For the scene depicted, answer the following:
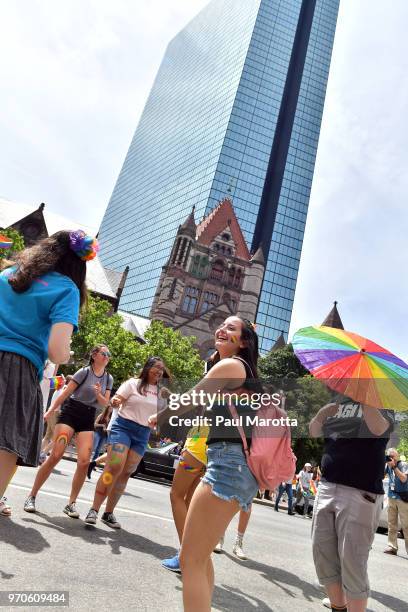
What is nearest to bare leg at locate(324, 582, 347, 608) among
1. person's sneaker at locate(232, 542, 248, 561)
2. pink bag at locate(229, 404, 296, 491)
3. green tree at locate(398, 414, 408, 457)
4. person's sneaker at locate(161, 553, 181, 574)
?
pink bag at locate(229, 404, 296, 491)

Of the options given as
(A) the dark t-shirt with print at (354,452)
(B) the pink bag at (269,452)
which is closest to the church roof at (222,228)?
(A) the dark t-shirt with print at (354,452)

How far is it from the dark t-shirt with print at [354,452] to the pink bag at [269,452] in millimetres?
864

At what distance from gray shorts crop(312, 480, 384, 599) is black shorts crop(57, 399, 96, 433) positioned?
10.4ft

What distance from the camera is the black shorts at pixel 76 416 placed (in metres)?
5.56

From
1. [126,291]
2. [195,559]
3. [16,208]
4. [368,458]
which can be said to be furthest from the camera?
[126,291]

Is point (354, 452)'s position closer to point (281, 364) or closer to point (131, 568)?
point (131, 568)

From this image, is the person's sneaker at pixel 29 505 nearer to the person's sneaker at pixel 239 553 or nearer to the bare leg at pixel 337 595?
the person's sneaker at pixel 239 553

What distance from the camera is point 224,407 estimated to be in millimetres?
2521

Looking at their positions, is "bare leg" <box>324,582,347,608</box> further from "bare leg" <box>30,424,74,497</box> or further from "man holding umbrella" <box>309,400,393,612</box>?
"bare leg" <box>30,424,74,497</box>

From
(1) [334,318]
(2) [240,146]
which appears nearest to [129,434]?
(1) [334,318]

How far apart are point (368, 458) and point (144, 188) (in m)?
115

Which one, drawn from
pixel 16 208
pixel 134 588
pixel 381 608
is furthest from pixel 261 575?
pixel 16 208

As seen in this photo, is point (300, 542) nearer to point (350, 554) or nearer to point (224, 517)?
point (350, 554)

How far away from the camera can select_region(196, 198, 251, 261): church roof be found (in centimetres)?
7144
